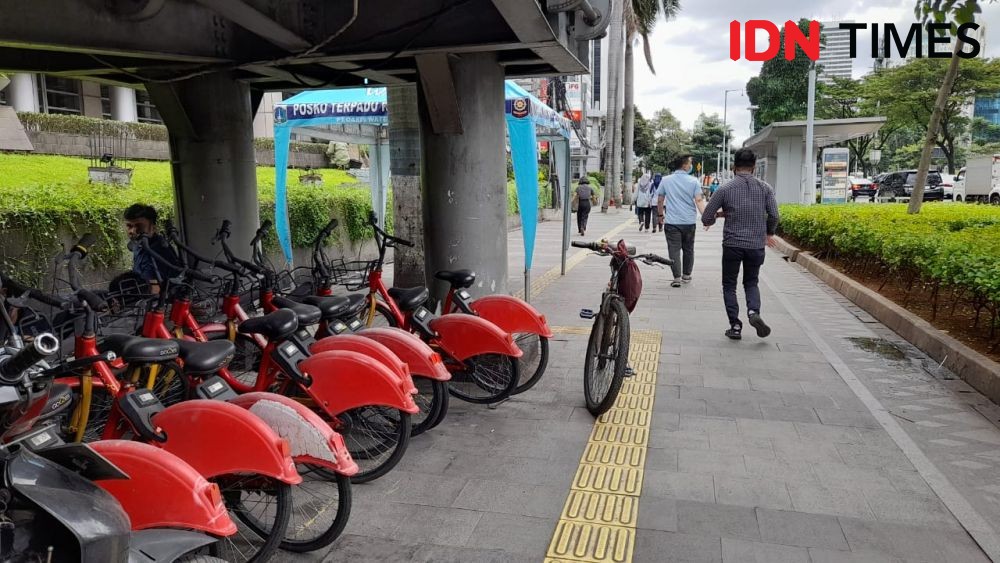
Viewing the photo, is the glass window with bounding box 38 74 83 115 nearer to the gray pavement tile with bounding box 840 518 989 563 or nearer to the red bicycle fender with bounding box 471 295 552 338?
the red bicycle fender with bounding box 471 295 552 338

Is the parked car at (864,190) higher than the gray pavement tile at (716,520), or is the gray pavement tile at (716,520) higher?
the parked car at (864,190)

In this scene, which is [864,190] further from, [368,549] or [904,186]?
[368,549]

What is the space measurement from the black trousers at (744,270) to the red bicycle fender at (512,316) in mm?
2445

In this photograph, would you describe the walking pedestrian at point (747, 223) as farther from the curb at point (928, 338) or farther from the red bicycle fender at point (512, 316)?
the red bicycle fender at point (512, 316)

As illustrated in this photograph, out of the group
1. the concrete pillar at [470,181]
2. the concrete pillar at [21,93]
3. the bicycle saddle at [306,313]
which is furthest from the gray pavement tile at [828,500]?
the concrete pillar at [21,93]

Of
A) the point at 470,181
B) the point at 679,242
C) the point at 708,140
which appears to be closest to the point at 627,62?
the point at 679,242

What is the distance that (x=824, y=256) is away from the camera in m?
12.6

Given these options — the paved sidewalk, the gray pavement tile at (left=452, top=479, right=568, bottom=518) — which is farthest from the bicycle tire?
the gray pavement tile at (left=452, top=479, right=568, bottom=518)

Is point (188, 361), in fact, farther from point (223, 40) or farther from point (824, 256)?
point (824, 256)

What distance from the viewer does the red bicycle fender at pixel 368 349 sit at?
3.88 m

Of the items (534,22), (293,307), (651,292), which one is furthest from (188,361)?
(651,292)

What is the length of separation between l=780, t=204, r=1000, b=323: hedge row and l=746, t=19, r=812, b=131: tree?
2585 centimetres

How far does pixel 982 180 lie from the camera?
31.8m

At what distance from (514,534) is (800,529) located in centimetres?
133
